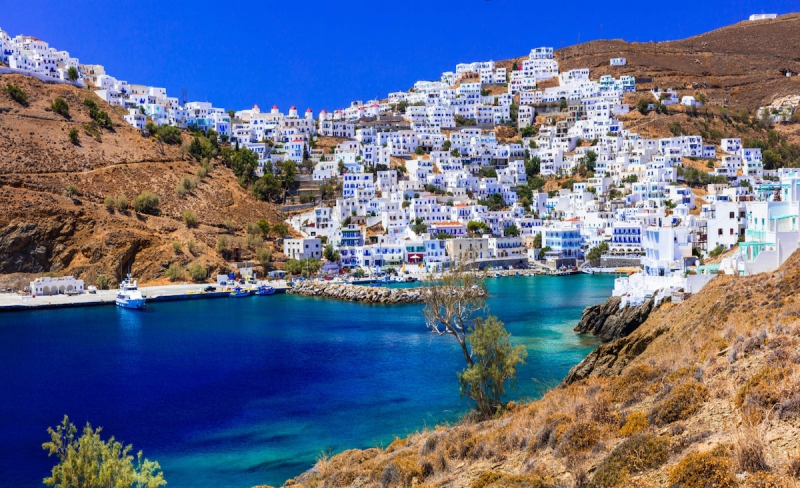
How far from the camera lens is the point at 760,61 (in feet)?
310

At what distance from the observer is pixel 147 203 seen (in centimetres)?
5306

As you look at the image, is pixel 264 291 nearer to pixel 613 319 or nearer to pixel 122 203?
pixel 122 203

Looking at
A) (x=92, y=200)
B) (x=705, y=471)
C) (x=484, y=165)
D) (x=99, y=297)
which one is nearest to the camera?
(x=705, y=471)

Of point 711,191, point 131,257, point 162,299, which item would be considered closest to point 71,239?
point 131,257

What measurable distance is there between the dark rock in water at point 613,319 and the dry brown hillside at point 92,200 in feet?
95.0

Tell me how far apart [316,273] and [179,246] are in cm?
931

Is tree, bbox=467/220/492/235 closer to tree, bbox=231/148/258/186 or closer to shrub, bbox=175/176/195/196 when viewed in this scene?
tree, bbox=231/148/258/186

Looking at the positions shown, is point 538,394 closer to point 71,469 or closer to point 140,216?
point 71,469

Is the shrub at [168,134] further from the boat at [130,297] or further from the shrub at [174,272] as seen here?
the boat at [130,297]

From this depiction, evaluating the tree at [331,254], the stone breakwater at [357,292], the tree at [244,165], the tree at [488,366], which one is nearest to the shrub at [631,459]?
the tree at [488,366]

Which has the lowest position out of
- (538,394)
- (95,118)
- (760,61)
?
(538,394)

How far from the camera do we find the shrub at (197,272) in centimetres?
4953

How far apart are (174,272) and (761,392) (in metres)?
45.9

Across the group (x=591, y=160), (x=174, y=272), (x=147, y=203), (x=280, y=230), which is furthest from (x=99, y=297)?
(x=591, y=160)
